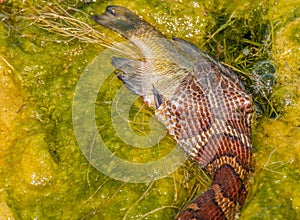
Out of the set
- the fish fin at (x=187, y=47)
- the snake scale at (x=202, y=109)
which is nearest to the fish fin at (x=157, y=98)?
the snake scale at (x=202, y=109)

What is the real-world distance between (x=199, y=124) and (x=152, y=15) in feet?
5.27

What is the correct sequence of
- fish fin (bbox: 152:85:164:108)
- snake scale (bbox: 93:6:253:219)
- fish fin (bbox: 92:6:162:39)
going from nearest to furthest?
snake scale (bbox: 93:6:253:219) → fish fin (bbox: 152:85:164:108) → fish fin (bbox: 92:6:162:39)

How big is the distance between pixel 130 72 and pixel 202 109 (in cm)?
88

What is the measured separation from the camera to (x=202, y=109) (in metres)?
4.30

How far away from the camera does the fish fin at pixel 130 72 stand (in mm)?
4699

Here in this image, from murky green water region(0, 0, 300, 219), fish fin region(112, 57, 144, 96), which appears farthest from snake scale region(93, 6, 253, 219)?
murky green water region(0, 0, 300, 219)

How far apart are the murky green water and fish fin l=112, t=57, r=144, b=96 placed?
0.11 metres

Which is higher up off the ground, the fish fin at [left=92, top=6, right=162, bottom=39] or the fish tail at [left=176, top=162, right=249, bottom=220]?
the fish fin at [left=92, top=6, right=162, bottom=39]

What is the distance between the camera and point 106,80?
479 centimetres

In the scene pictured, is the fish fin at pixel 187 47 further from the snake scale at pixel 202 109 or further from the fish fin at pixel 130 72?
the fish fin at pixel 130 72

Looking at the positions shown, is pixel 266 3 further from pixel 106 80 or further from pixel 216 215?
pixel 216 215

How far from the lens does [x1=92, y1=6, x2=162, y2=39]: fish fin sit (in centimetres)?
512

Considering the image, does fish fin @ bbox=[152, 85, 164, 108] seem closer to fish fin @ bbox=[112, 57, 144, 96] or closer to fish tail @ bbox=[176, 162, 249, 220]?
fish fin @ bbox=[112, 57, 144, 96]

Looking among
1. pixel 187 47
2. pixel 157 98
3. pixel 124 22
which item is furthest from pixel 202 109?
pixel 124 22
